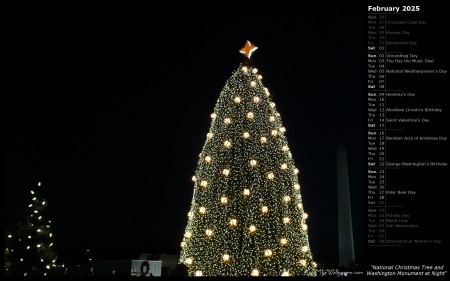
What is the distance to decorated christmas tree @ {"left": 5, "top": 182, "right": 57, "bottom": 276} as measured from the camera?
35.1 feet

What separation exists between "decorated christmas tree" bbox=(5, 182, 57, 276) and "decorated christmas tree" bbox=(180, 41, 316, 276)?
289 centimetres

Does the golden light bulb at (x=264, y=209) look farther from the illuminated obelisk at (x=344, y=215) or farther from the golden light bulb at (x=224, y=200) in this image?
the illuminated obelisk at (x=344, y=215)

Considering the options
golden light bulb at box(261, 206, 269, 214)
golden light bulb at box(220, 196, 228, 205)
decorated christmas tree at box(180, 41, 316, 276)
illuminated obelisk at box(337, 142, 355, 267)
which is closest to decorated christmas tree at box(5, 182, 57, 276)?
decorated christmas tree at box(180, 41, 316, 276)

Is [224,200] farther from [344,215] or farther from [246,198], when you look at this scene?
[344,215]

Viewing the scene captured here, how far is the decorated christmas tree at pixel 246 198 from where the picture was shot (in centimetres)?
1098

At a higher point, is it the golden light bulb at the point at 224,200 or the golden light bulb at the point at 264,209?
the golden light bulb at the point at 224,200

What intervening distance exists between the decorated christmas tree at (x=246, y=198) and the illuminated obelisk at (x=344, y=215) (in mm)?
8634

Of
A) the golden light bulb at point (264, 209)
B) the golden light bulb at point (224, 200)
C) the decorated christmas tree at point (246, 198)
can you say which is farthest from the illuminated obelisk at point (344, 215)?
the golden light bulb at point (224, 200)

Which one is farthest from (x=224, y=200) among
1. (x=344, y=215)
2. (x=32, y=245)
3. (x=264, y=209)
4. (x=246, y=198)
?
(x=344, y=215)

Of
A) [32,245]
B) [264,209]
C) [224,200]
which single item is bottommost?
[32,245]

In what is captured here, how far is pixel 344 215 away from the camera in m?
20.5

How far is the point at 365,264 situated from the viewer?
6484mm

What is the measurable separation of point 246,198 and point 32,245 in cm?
461

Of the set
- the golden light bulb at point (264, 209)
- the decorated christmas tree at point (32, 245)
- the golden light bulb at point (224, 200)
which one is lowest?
the decorated christmas tree at point (32, 245)
